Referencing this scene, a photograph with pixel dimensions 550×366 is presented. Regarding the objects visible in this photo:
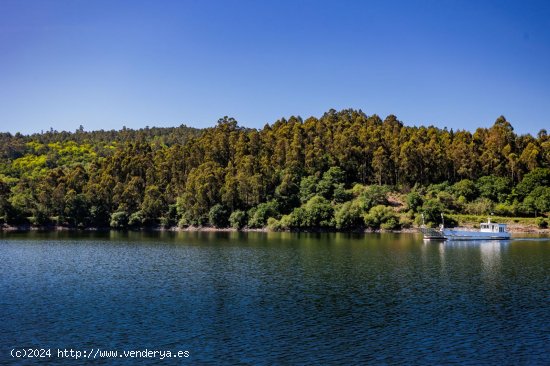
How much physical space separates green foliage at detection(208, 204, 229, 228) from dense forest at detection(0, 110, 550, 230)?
29cm

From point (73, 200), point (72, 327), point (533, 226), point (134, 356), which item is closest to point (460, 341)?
point (134, 356)

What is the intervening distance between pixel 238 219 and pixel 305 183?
23.9m

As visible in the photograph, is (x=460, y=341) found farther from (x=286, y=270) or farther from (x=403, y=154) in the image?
(x=403, y=154)

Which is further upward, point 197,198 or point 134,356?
point 197,198

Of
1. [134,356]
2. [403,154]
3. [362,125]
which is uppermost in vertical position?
[362,125]

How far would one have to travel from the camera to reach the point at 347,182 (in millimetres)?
161250

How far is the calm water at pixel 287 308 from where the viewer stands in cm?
2884

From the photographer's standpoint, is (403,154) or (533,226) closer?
(533,226)

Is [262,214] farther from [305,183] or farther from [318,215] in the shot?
[305,183]

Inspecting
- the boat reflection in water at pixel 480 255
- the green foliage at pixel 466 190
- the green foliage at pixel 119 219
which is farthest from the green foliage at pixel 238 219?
the green foliage at pixel 466 190

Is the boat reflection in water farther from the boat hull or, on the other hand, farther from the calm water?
the boat hull

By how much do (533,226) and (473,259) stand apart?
63551 millimetres

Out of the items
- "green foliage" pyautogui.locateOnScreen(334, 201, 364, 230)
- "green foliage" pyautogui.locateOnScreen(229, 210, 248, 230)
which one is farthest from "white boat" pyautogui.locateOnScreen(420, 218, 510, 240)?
"green foliage" pyautogui.locateOnScreen(229, 210, 248, 230)

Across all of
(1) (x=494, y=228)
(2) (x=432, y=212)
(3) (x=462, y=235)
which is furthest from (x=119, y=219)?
(1) (x=494, y=228)
